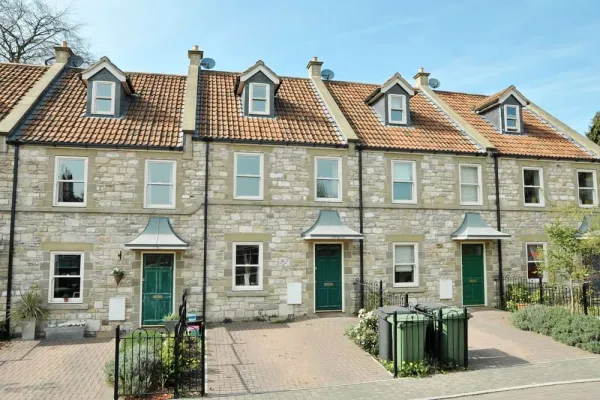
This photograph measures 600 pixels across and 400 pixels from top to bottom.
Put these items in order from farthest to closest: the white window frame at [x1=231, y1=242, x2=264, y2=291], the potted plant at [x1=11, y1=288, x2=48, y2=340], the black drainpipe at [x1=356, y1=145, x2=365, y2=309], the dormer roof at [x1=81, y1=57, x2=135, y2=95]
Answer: the dormer roof at [x1=81, y1=57, x2=135, y2=95]
the black drainpipe at [x1=356, y1=145, x2=365, y2=309]
the white window frame at [x1=231, y1=242, x2=264, y2=291]
the potted plant at [x1=11, y1=288, x2=48, y2=340]

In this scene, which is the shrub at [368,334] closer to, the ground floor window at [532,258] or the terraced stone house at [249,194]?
the terraced stone house at [249,194]

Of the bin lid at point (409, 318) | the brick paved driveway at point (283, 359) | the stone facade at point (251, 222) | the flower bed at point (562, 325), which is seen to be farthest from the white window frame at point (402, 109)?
the bin lid at point (409, 318)

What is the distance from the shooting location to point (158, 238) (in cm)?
1409

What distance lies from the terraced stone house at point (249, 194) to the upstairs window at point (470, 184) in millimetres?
58

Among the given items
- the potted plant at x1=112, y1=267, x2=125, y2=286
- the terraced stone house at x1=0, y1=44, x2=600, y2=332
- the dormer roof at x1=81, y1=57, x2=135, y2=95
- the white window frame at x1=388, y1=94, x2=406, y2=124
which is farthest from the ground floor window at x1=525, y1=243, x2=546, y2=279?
the dormer roof at x1=81, y1=57, x2=135, y2=95

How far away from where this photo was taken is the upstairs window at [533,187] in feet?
58.9

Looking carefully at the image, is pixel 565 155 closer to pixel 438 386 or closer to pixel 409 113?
pixel 409 113

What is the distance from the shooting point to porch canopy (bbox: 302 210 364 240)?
15.0m

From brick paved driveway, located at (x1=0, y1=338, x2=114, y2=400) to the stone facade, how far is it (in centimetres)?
161

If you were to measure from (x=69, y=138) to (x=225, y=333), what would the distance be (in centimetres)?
839

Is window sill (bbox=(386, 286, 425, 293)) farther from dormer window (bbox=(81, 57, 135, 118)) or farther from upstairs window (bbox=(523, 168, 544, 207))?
dormer window (bbox=(81, 57, 135, 118))

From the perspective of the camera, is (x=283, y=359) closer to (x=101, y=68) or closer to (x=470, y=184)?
(x=470, y=184)

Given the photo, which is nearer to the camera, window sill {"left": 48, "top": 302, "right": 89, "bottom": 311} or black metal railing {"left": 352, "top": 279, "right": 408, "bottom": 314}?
window sill {"left": 48, "top": 302, "right": 89, "bottom": 311}

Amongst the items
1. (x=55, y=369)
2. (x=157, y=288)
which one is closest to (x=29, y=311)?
(x=157, y=288)
